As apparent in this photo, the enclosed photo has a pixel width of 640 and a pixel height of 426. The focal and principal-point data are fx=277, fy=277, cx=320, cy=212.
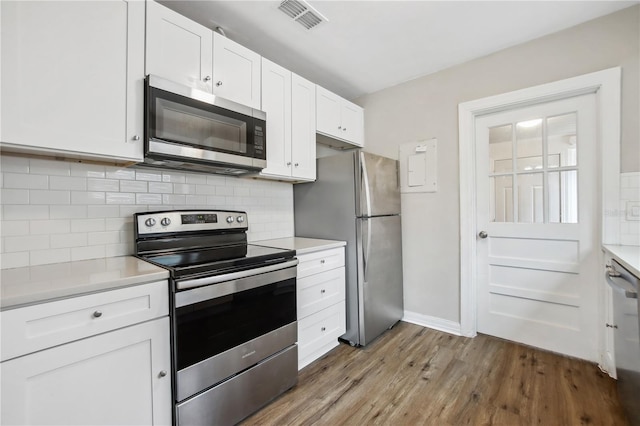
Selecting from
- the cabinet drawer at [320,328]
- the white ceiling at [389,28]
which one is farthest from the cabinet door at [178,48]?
the cabinet drawer at [320,328]

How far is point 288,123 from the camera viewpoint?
2.21 m

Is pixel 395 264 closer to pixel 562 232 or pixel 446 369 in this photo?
pixel 446 369

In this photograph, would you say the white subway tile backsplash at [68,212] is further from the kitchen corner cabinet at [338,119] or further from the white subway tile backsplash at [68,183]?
the kitchen corner cabinet at [338,119]

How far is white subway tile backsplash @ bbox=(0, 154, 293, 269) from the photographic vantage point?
4.37 feet

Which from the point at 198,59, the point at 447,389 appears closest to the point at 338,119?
the point at 198,59

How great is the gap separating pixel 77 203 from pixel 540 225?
125 inches

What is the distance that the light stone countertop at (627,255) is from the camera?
3.90ft

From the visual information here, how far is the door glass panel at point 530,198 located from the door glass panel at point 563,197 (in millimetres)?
62

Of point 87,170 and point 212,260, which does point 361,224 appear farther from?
point 87,170

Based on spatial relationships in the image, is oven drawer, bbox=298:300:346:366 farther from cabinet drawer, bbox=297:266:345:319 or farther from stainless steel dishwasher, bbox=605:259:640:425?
stainless steel dishwasher, bbox=605:259:640:425

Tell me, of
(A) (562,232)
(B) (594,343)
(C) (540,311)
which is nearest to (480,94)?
(A) (562,232)

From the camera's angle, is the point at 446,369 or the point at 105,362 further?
the point at 446,369

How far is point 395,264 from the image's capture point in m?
2.70

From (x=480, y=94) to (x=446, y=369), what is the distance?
7.38 ft
